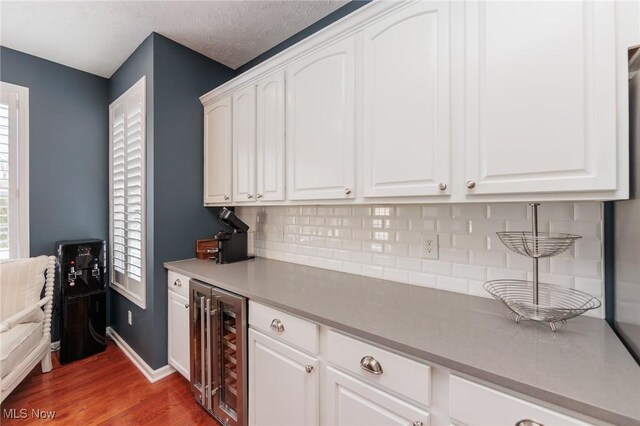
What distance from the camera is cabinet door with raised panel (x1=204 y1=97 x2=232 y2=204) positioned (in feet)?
7.11

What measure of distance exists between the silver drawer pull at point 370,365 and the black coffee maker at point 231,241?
4.63 feet

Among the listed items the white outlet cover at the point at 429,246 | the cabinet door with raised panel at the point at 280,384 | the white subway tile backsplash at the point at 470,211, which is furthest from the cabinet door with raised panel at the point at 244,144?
the white subway tile backsplash at the point at 470,211

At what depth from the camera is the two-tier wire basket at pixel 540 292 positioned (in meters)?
0.97

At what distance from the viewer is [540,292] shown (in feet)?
3.74

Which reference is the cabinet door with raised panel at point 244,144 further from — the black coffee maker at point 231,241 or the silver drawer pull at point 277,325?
the silver drawer pull at point 277,325

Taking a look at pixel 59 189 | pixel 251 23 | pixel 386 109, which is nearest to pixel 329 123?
pixel 386 109

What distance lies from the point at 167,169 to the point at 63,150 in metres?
1.33

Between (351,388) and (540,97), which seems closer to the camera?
(540,97)

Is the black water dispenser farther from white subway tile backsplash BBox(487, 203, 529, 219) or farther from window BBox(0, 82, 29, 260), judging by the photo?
white subway tile backsplash BBox(487, 203, 529, 219)

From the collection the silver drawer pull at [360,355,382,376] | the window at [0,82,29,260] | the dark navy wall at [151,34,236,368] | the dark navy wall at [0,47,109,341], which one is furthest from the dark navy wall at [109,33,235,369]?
the silver drawer pull at [360,355,382,376]

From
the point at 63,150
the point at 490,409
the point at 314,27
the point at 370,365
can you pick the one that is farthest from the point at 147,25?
the point at 490,409

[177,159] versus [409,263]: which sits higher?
[177,159]

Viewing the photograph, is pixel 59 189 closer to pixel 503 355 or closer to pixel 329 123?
pixel 329 123

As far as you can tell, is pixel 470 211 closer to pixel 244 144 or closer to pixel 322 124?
pixel 322 124
